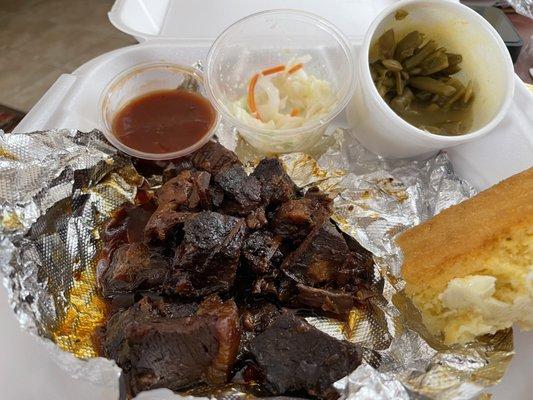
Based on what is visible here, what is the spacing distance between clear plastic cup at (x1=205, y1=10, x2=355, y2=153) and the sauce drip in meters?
0.13

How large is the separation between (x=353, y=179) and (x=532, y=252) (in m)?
0.81

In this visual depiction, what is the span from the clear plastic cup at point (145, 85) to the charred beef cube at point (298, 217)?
1.76 feet

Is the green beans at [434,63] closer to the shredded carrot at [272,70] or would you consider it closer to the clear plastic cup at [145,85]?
the shredded carrot at [272,70]

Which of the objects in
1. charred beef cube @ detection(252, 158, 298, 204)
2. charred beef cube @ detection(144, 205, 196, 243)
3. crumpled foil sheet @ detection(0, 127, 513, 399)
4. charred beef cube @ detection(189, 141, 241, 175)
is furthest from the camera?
charred beef cube @ detection(189, 141, 241, 175)

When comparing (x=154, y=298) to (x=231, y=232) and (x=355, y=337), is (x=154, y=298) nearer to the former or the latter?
(x=231, y=232)

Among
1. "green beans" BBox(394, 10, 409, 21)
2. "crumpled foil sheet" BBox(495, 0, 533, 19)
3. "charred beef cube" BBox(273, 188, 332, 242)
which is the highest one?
"green beans" BBox(394, 10, 409, 21)

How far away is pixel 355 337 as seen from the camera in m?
1.80

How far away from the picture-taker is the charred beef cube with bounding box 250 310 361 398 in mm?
1501

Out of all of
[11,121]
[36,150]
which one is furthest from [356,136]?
[11,121]

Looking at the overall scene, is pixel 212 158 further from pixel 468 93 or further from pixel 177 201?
pixel 468 93

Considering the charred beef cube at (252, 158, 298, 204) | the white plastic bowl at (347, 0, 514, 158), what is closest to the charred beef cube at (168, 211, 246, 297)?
the charred beef cube at (252, 158, 298, 204)

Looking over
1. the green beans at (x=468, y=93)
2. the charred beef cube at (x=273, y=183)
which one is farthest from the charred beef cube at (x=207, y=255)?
the green beans at (x=468, y=93)

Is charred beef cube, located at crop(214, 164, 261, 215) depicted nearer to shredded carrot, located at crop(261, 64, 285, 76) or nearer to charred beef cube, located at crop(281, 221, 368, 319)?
charred beef cube, located at crop(281, 221, 368, 319)

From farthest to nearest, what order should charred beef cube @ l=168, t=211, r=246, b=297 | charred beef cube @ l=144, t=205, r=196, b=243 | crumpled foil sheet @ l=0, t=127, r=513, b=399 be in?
1. charred beef cube @ l=144, t=205, r=196, b=243
2. charred beef cube @ l=168, t=211, r=246, b=297
3. crumpled foil sheet @ l=0, t=127, r=513, b=399
